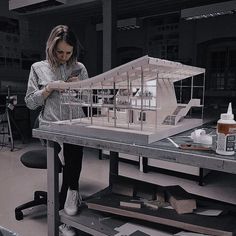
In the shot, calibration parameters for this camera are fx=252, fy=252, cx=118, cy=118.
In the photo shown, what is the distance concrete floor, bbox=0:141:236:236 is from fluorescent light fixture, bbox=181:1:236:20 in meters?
2.97

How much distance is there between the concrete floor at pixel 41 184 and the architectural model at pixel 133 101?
3.47ft

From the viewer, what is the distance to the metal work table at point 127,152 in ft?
2.78

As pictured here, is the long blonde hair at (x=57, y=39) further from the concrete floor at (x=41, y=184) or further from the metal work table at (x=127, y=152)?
the concrete floor at (x=41, y=184)

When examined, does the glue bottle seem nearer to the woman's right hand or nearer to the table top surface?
the table top surface

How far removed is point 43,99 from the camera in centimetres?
149

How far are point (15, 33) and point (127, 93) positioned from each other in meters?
5.49

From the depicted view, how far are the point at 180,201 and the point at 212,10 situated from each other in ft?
13.9

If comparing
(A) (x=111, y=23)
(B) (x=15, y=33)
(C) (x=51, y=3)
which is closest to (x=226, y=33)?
(A) (x=111, y=23)

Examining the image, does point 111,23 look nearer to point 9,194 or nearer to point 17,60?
point 9,194

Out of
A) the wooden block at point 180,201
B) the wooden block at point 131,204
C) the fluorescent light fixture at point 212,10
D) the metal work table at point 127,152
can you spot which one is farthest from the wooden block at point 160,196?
the fluorescent light fixture at point 212,10

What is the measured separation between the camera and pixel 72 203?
1.49 metres

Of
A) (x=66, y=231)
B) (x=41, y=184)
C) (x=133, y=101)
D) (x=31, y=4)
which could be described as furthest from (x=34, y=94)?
(x=31, y=4)

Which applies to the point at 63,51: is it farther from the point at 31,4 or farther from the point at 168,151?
the point at 31,4

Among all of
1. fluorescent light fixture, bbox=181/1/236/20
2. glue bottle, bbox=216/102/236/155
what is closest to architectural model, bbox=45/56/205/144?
glue bottle, bbox=216/102/236/155
